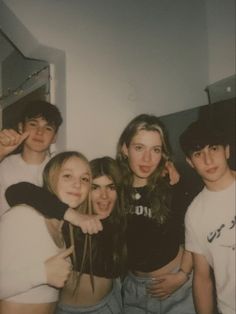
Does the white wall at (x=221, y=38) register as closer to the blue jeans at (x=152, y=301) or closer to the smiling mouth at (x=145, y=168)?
the smiling mouth at (x=145, y=168)

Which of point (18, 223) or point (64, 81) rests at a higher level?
point (64, 81)

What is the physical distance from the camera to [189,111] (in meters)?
1.32

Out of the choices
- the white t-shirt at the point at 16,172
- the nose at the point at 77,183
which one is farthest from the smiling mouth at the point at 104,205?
the white t-shirt at the point at 16,172

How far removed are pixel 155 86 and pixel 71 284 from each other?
0.78m

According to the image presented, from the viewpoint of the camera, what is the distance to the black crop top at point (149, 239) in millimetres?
1288

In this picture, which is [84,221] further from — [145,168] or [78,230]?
[145,168]

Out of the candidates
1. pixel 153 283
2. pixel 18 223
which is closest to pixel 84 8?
pixel 18 223

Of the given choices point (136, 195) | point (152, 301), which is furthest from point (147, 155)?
point (152, 301)

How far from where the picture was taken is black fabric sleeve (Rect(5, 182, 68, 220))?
114 cm

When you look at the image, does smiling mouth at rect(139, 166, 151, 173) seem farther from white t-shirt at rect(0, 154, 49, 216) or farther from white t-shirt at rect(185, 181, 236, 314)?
white t-shirt at rect(0, 154, 49, 216)

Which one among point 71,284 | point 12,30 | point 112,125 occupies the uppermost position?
point 12,30

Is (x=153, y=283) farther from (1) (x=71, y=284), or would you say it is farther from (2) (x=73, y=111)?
(2) (x=73, y=111)

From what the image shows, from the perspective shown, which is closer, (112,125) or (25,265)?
(25,265)

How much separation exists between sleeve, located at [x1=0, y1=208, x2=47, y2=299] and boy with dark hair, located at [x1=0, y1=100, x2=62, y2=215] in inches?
3.1
